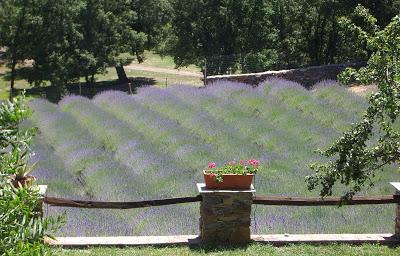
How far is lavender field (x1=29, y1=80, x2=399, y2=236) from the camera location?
8.14 metres

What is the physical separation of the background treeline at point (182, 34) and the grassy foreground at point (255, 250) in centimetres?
2137

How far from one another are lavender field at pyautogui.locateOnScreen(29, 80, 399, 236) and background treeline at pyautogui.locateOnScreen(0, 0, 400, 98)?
32.9 feet

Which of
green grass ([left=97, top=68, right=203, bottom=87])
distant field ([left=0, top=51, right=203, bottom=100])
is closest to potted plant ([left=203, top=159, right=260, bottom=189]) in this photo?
distant field ([left=0, top=51, right=203, bottom=100])

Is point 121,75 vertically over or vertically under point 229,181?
under

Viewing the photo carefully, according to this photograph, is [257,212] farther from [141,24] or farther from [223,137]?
[141,24]

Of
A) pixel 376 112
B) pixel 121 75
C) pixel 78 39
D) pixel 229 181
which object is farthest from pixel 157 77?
pixel 376 112

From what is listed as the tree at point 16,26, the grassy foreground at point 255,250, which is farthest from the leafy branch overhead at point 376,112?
the tree at point 16,26

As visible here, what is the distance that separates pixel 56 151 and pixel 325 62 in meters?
19.8

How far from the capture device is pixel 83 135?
45.1 ft

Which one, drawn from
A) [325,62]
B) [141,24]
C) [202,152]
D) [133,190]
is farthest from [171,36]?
[133,190]

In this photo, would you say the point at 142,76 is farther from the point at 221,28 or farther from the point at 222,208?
the point at 222,208

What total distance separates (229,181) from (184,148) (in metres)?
5.37

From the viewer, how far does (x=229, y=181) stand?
22.4ft

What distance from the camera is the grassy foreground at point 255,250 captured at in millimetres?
6625
